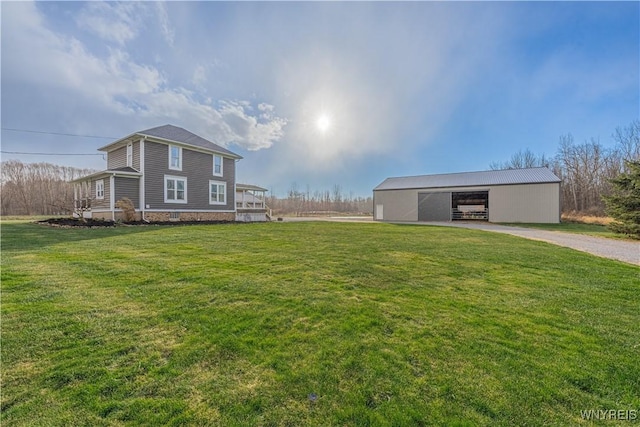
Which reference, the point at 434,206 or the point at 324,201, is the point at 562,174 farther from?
the point at 324,201

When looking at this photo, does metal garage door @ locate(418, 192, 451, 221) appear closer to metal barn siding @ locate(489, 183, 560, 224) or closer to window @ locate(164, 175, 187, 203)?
metal barn siding @ locate(489, 183, 560, 224)

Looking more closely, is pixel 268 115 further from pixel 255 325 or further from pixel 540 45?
pixel 255 325

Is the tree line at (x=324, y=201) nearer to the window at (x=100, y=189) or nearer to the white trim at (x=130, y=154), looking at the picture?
the white trim at (x=130, y=154)

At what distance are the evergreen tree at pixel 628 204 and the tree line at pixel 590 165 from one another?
2353 centimetres

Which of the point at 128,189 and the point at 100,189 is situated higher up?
the point at 100,189

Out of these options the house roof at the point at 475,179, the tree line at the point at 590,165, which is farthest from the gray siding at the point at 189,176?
the tree line at the point at 590,165

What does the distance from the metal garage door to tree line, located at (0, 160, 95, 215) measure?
1840 inches

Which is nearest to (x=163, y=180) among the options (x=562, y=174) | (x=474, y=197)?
(x=474, y=197)

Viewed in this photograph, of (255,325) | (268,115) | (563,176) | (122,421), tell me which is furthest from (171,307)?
(563,176)

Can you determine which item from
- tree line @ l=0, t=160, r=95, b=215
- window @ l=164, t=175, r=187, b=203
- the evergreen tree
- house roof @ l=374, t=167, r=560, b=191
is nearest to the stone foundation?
window @ l=164, t=175, r=187, b=203

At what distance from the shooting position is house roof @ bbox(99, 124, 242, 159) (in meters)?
16.3

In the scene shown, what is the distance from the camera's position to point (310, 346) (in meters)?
2.52

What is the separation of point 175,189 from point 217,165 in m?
3.80

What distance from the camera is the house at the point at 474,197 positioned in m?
21.8
